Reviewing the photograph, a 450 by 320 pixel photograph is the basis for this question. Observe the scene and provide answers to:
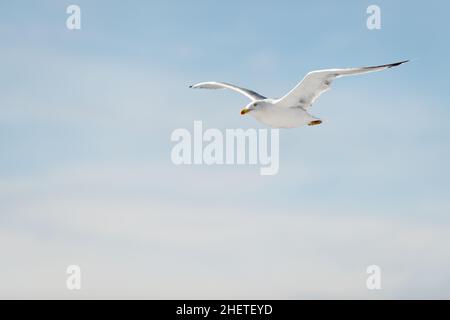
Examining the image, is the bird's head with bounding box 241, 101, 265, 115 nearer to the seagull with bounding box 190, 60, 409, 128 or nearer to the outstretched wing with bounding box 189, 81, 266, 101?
the seagull with bounding box 190, 60, 409, 128

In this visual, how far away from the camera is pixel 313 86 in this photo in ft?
40.3

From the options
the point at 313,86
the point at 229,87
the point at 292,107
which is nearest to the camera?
the point at 313,86

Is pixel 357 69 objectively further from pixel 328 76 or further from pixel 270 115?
pixel 270 115

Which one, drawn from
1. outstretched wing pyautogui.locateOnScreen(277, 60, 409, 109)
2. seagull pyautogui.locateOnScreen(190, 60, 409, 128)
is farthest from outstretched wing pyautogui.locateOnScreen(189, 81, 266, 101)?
outstretched wing pyautogui.locateOnScreen(277, 60, 409, 109)

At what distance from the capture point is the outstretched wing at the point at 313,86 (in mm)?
11493

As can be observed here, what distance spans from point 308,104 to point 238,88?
8.57ft

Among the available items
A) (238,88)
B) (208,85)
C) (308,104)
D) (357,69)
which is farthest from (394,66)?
(208,85)

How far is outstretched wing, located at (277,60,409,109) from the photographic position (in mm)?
11493

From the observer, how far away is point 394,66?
437 inches

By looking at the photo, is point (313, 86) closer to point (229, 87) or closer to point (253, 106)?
point (253, 106)

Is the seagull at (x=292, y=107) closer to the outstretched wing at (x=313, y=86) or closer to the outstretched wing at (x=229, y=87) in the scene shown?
the outstretched wing at (x=313, y=86)

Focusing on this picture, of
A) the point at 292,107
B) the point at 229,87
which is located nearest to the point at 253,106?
the point at 292,107

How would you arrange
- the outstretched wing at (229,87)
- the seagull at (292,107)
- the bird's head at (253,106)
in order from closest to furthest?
the seagull at (292,107) → the bird's head at (253,106) → the outstretched wing at (229,87)

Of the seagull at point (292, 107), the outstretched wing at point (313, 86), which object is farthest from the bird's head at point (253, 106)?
the outstretched wing at point (313, 86)
